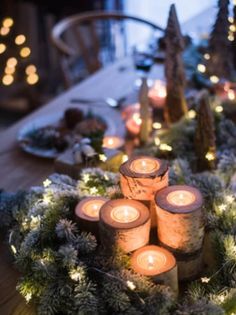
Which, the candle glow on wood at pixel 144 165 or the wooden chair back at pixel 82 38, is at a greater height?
the candle glow on wood at pixel 144 165

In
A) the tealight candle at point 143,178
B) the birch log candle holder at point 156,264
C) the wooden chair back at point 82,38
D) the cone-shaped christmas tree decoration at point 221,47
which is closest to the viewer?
the birch log candle holder at point 156,264

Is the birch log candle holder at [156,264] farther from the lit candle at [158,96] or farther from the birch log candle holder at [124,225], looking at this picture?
the lit candle at [158,96]

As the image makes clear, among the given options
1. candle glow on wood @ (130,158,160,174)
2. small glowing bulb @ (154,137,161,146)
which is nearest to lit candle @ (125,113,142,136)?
small glowing bulb @ (154,137,161,146)

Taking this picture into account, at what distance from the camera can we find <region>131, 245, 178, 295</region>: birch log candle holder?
873mm

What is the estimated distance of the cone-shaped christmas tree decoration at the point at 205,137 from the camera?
1253mm

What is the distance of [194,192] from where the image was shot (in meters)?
0.97

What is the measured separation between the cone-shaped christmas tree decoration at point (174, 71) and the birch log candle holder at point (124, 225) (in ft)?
2.10

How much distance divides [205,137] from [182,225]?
0.43 meters

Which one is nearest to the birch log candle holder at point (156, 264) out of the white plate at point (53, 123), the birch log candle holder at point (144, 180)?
the birch log candle holder at point (144, 180)

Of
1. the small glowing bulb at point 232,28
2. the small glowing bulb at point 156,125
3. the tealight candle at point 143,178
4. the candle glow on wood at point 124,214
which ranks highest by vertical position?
the small glowing bulb at point 232,28

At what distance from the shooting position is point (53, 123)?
1.67 meters

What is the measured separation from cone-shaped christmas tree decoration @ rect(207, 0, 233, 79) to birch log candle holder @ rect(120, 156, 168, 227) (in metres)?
0.60

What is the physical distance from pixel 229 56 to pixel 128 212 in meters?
0.86

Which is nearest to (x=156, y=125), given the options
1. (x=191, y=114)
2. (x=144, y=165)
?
(x=191, y=114)
